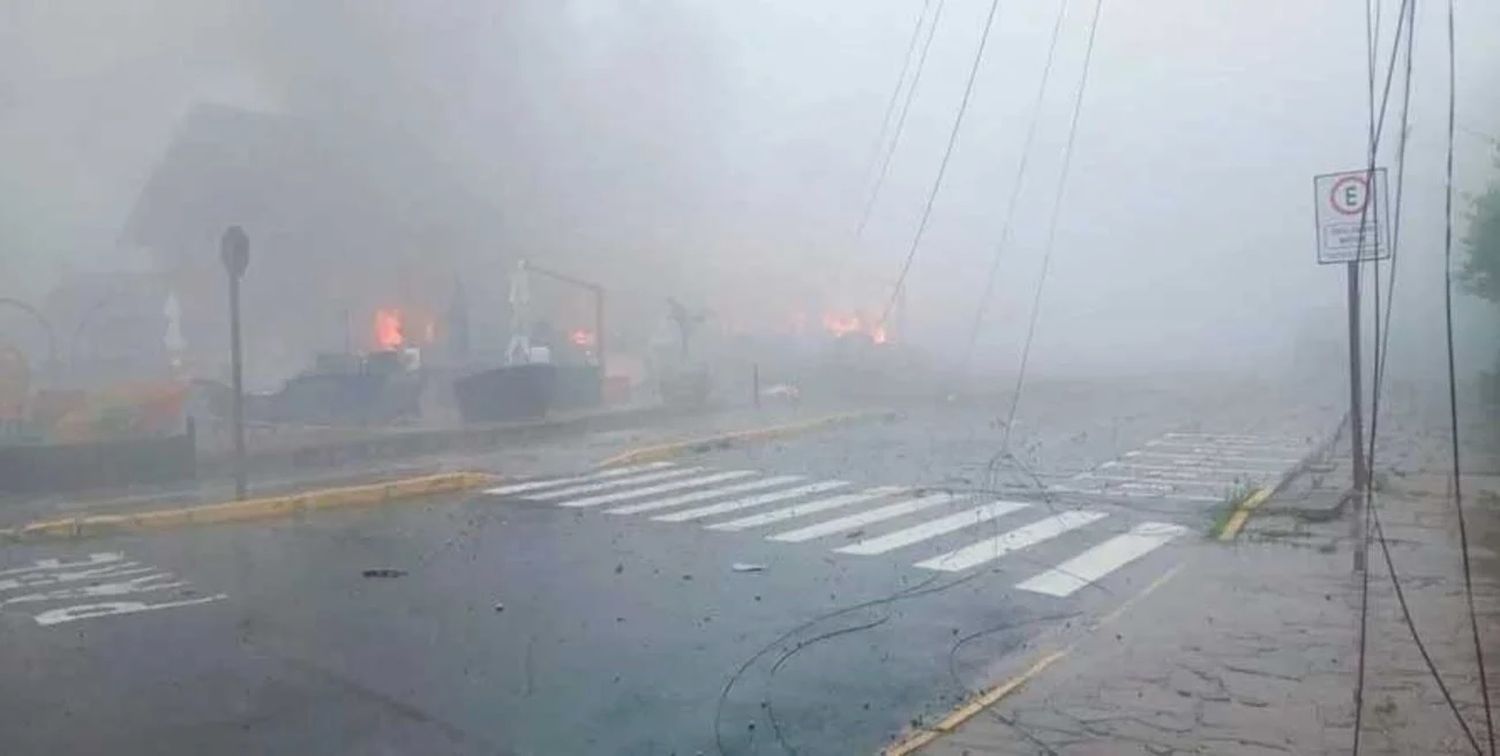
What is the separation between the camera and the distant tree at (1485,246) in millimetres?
11367

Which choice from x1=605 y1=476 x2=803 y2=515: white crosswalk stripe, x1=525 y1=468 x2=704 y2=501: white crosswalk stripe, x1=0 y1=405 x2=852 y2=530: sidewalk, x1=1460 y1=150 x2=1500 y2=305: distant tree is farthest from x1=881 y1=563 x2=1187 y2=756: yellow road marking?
x1=1460 y1=150 x2=1500 y2=305: distant tree

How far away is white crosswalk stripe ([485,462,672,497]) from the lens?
30.4 ft

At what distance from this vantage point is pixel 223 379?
1636 cm

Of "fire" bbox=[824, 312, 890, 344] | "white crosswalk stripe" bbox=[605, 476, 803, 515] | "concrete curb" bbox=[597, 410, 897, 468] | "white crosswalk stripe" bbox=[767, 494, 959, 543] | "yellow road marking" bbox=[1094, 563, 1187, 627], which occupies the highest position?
"fire" bbox=[824, 312, 890, 344]

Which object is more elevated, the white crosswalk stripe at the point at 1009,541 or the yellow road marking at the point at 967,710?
the white crosswalk stripe at the point at 1009,541

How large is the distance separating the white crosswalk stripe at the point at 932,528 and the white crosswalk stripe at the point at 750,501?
1.38 meters

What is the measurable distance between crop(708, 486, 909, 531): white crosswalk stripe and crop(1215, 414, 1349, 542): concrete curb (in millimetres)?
2323

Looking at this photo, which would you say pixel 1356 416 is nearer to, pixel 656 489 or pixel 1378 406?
pixel 1378 406

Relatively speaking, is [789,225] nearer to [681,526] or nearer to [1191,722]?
[681,526]

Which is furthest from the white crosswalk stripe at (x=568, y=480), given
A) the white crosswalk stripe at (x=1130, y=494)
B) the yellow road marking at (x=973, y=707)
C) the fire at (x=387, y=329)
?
the fire at (x=387, y=329)

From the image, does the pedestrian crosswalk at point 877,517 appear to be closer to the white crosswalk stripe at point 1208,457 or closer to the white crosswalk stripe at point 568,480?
the white crosswalk stripe at point 568,480

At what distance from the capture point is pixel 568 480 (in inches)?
390

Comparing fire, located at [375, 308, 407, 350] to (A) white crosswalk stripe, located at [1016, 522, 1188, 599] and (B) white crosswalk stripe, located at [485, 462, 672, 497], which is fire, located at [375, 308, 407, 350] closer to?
(B) white crosswalk stripe, located at [485, 462, 672, 497]

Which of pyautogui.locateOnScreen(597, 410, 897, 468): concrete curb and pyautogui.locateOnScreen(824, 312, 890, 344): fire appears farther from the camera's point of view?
pyautogui.locateOnScreen(824, 312, 890, 344): fire
